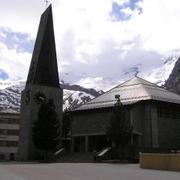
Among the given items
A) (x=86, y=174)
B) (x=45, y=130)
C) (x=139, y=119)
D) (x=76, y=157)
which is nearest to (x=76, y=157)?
(x=76, y=157)

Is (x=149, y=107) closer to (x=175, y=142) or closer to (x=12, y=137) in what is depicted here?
(x=175, y=142)

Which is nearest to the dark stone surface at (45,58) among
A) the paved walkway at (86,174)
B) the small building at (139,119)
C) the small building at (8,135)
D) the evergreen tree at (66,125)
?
the small building at (139,119)

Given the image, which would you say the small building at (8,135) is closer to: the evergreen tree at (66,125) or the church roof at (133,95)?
the evergreen tree at (66,125)

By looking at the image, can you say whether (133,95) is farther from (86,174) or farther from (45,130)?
(86,174)

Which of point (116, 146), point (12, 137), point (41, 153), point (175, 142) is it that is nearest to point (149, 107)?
point (175, 142)

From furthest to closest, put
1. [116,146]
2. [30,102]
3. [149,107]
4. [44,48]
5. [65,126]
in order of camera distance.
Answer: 1. [65,126]
2. [44,48]
3. [30,102]
4. [149,107]
5. [116,146]

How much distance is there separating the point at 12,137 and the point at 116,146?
48949 millimetres

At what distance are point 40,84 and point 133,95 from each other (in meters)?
13.9

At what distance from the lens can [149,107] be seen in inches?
2186

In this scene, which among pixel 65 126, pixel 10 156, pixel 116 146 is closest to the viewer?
pixel 116 146

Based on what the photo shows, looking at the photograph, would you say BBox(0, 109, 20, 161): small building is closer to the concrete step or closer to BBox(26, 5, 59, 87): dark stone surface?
BBox(26, 5, 59, 87): dark stone surface

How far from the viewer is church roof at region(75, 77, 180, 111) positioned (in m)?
57.7

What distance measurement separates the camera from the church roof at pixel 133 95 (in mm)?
57719

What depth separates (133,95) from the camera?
59.8m
